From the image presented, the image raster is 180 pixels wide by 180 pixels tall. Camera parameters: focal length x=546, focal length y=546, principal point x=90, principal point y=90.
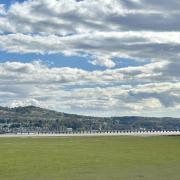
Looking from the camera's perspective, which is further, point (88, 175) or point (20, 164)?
point (20, 164)

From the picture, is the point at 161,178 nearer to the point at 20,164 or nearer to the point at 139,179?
the point at 139,179

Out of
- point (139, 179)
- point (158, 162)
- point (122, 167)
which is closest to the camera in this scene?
point (139, 179)

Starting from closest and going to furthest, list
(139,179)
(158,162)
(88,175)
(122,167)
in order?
(139,179) → (88,175) → (122,167) → (158,162)

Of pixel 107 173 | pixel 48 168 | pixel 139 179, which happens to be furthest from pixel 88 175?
pixel 48 168

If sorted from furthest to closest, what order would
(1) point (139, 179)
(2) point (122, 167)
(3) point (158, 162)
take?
1. (3) point (158, 162)
2. (2) point (122, 167)
3. (1) point (139, 179)

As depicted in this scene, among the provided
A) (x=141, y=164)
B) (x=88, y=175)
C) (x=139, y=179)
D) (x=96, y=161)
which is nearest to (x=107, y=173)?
(x=88, y=175)

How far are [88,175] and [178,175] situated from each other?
7.27m

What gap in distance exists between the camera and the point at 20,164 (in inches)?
2263

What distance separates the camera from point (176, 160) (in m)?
59.1

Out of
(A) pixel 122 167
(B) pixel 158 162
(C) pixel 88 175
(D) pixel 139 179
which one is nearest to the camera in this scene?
(D) pixel 139 179

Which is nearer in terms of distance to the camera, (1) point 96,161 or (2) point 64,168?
(2) point 64,168

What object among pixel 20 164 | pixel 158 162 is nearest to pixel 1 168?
pixel 20 164

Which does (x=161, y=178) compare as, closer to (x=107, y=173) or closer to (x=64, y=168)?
(x=107, y=173)

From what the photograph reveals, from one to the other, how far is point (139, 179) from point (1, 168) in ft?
56.5
